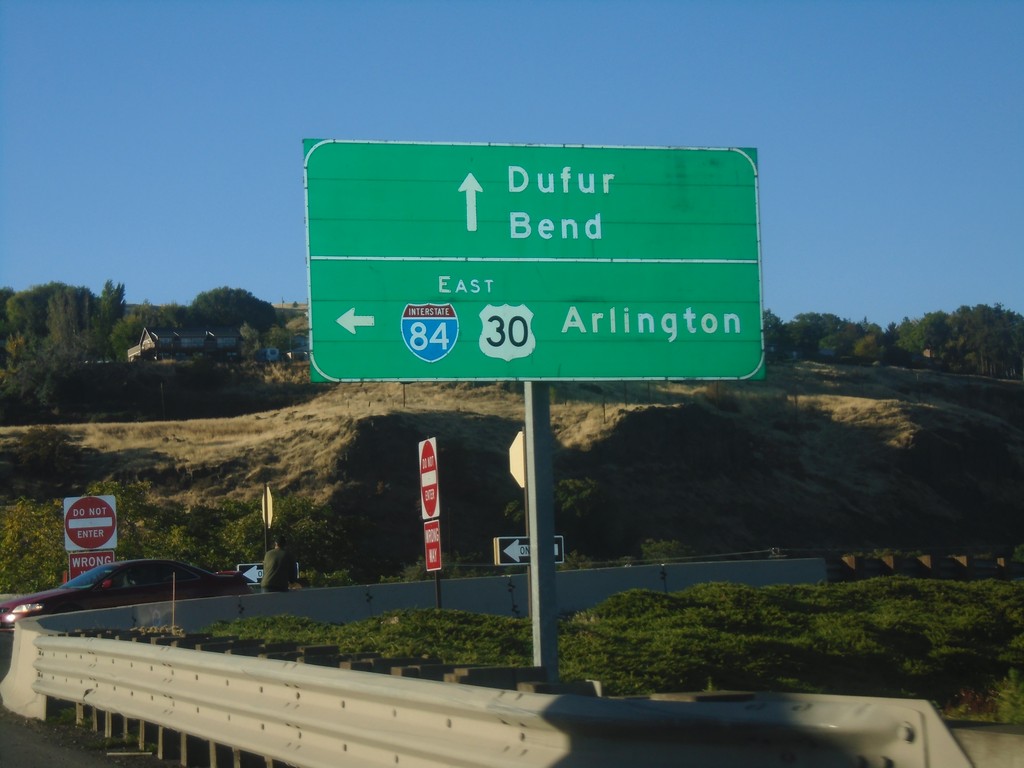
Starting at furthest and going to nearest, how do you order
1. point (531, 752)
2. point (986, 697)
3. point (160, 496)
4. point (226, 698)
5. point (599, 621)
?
point (160, 496) < point (599, 621) < point (986, 697) < point (226, 698) < point (531, 752)

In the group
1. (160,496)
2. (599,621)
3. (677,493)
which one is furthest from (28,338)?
(599,621)

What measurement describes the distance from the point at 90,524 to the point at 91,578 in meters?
1.08

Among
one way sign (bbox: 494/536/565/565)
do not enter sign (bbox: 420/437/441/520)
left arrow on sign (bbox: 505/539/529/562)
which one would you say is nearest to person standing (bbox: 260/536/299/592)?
do not enter sign (bbox: 420/437/441/520)

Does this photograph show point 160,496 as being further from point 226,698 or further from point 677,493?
point 226,698

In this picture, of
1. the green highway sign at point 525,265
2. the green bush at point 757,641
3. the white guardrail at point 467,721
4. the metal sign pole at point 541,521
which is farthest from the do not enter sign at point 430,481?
the white guardrail at point 467,721

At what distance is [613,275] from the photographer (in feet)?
37.6

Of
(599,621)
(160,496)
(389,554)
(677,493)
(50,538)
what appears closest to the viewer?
(599,621)

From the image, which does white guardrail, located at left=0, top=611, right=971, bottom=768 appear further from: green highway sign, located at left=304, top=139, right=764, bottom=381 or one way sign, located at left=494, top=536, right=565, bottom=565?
one way sign, located at left=494, top=536, right=565, bottom=565

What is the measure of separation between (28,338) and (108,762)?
350ft

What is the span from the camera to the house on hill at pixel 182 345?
98.6 m

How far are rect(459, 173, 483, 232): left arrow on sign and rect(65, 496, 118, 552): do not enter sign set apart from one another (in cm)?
1260

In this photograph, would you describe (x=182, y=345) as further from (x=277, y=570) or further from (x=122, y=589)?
(x=277, y=570)

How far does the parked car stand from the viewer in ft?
66.0

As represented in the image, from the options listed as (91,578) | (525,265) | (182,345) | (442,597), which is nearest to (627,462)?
(442,597)
